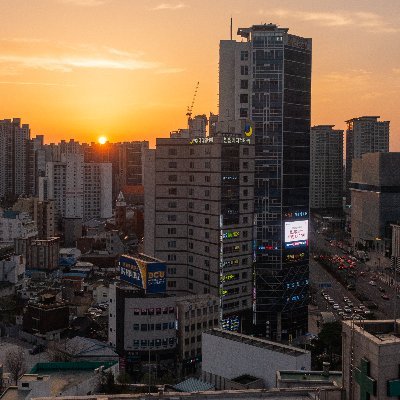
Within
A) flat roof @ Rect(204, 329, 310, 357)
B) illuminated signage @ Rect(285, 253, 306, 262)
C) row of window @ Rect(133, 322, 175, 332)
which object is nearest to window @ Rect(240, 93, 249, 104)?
illuminated signage @ Rect(285, 253, 306, 262)

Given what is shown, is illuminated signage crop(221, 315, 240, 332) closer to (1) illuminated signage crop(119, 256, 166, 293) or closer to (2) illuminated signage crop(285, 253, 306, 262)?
(2) illuminated signage crop(285, 253, 306, 262)

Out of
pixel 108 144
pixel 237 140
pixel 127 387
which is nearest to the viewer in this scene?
pixel 127 387

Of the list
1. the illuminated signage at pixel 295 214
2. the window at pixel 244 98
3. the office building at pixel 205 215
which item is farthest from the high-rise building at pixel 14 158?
the illuminated signage at pixel 295 214

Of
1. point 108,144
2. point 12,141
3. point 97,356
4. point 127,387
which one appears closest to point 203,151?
point 97,356

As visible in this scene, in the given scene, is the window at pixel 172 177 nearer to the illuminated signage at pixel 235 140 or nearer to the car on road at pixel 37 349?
the illuminated signage at pixel 235 140

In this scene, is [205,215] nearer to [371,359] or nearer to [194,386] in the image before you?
[194,386]

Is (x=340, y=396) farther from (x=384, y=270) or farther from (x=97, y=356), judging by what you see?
(x=384, y=270)

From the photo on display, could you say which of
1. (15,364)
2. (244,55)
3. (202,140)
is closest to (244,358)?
(15,364)
